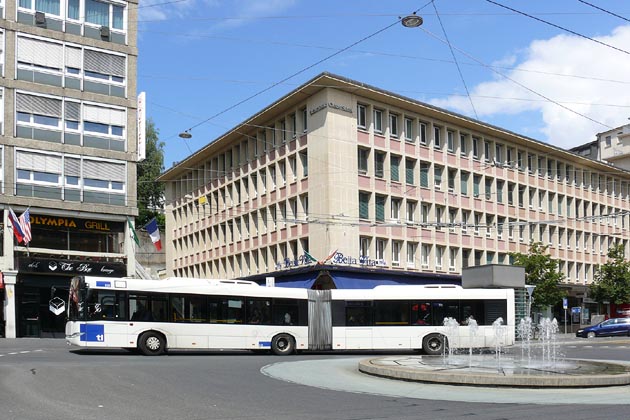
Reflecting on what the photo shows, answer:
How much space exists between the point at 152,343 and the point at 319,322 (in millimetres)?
6315

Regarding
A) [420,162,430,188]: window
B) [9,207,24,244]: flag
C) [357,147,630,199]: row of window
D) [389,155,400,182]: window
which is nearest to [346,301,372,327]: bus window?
[9,207,24,244]: flag

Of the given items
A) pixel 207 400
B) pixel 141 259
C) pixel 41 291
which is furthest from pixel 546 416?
pixel 141 259

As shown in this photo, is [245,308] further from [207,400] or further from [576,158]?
[576,158]

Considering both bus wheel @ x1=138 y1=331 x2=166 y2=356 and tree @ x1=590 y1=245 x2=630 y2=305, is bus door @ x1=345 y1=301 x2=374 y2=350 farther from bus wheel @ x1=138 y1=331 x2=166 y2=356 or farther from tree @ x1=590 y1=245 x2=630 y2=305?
tree @ x1=590 y1=245 x2=630 y2=305

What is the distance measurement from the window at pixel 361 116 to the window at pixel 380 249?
23.1 feet

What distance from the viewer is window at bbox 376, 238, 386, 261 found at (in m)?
48.3

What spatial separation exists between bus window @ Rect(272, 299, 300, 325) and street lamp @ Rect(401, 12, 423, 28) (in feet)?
35.3

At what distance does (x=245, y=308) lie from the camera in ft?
91.6

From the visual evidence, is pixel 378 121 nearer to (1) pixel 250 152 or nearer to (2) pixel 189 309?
Result: (1) pixel 250 152

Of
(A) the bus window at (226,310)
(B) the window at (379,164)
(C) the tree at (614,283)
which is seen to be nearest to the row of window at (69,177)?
(B) the window at (379,164)

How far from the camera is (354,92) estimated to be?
154 ft

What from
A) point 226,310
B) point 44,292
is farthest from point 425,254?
point 226,310

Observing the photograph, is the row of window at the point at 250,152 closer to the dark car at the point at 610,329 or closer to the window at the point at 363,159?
the window at the point at 363,159

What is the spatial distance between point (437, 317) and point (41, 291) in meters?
21.3
